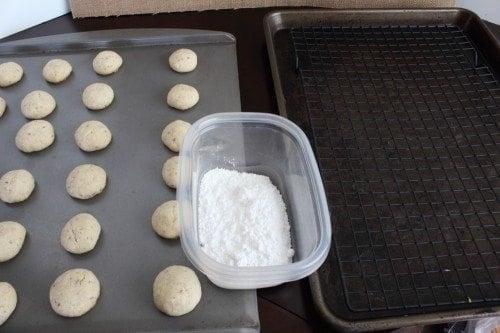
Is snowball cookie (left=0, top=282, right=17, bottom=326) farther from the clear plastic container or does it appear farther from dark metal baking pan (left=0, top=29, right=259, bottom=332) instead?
the clear plastic container

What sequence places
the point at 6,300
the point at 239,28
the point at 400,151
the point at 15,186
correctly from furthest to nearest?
1. the point at 239,28
2. the point at 400,151
3. the point at 15,186
4. the point at 6,300

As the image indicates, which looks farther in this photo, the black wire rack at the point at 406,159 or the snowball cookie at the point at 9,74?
the snowball cookie at the point at 9,74

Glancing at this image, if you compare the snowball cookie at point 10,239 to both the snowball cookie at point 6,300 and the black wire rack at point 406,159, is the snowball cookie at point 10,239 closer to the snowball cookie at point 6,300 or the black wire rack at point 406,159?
the snowball cookie at point 6,300

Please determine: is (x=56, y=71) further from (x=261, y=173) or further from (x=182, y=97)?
(x=261, y=173)

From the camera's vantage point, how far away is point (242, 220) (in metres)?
0.68

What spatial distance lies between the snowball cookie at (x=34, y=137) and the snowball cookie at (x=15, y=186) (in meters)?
0.07

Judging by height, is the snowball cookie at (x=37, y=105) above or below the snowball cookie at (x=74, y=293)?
above

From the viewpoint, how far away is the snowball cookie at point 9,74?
91 centimetres

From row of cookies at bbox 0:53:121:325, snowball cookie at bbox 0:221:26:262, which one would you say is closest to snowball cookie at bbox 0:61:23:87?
row of cookies at bbox 0:53:121:325

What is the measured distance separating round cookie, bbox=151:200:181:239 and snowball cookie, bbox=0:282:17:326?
0.77 feet

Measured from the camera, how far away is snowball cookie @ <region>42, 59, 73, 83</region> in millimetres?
910

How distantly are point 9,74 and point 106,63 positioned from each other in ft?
0.69

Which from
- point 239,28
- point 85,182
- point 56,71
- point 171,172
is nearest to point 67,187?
point 85,182

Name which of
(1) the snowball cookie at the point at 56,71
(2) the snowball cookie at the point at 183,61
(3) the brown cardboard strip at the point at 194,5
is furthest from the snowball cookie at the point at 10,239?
(3) the brown cardboard strip at the point at 194,5
